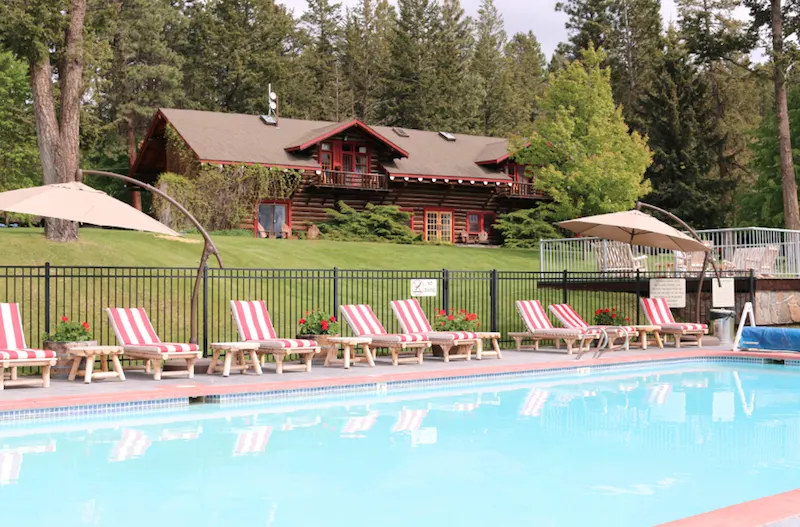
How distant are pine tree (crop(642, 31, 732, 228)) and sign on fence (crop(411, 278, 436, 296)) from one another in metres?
26.6

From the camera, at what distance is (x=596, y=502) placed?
6305 millimetres

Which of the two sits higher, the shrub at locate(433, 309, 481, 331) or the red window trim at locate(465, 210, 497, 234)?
the red window trim at locate(465, 210, 497, 234)

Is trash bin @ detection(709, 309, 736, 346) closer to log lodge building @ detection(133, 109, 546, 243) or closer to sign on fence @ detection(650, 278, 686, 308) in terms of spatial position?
sign on fence @ detection(650, 278, 686, 308)

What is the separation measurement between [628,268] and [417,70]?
36159mm

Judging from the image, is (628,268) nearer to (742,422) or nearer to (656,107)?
(742,422)

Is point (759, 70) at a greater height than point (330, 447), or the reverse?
point (759, 70)

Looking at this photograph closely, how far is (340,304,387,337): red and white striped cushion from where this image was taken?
14.4 m

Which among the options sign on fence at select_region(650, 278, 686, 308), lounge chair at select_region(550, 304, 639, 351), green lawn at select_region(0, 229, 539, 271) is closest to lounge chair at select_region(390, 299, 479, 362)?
lounge chair at select_region(550, 304, 639, 351)

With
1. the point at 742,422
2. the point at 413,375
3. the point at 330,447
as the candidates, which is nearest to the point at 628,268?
the point at 413,375

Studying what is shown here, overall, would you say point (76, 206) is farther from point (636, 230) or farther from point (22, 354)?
point (636, 230)

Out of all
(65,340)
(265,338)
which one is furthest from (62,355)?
(265,338)

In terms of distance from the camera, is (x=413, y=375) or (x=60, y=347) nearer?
(x=60, y=347)

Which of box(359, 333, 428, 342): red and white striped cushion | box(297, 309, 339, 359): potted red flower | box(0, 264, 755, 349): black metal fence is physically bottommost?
box(359, 333, 428, 342): red and white striped cushion

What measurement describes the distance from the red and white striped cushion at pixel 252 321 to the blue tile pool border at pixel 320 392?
190 cm
